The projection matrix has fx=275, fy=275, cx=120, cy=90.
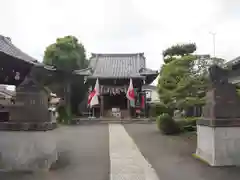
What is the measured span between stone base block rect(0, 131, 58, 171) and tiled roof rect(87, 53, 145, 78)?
20.6 metres

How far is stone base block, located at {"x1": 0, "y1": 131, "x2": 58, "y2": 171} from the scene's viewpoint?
7.20 meters

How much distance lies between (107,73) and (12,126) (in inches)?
862

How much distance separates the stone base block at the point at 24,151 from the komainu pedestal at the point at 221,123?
4481 millimetres

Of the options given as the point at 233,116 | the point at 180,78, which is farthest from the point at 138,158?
the point at 180,78

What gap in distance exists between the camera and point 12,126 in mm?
7383

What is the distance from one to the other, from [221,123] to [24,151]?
17.4 ft

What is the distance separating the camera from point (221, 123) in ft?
24.4

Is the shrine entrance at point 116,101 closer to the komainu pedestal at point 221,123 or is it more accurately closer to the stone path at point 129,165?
the stone path at point 129,165

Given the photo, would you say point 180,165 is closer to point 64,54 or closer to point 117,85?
point 117,85

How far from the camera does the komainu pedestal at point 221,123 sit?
7395 millimetres

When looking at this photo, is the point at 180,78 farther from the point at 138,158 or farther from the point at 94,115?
the point at 94,115

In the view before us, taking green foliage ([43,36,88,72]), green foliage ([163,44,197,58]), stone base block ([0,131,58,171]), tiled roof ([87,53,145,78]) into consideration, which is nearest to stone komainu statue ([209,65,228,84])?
stone base block ([0,131,58,171])

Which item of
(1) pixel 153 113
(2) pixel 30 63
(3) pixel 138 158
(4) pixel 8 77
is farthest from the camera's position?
(1) pixel 153 113

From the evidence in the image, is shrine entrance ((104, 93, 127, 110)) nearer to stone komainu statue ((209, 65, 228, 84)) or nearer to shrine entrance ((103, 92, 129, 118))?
shrine entrance ((103, 92, 129, 118))
